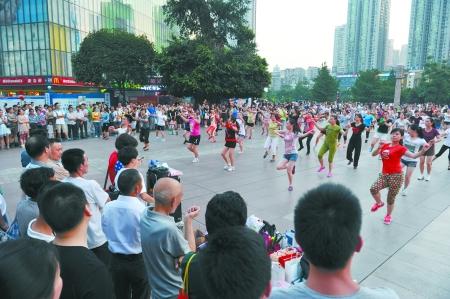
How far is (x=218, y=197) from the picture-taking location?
2.55m

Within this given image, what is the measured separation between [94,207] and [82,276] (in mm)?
1729

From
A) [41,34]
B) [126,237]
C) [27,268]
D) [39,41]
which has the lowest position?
[126,237]

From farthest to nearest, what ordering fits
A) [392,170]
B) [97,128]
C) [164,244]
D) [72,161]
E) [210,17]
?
[210,17], [97,128], [392,170], [72,161], [164,244]

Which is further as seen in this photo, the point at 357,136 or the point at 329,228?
the point at 357,136

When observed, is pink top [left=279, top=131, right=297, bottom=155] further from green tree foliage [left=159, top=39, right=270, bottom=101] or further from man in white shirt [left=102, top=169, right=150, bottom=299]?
green tree foliage [left=159, top=39, right=270, bottom=101]

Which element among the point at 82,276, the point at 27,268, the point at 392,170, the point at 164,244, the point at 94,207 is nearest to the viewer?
the point at 27,268

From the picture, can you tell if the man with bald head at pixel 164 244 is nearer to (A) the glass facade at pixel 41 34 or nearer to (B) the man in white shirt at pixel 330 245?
(B) the man in white shirt at pixel 330 245

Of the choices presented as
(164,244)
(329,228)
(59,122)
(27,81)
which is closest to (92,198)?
(164,244)

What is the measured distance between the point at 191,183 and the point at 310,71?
203 metres

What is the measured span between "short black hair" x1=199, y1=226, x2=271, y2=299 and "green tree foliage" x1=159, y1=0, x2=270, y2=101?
25.5 meters

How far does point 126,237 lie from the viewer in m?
3.16

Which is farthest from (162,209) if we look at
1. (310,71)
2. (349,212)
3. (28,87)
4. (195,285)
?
(310,71)

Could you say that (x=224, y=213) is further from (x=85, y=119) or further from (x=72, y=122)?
(x=85, y=119)

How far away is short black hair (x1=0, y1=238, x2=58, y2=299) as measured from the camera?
1.30m
